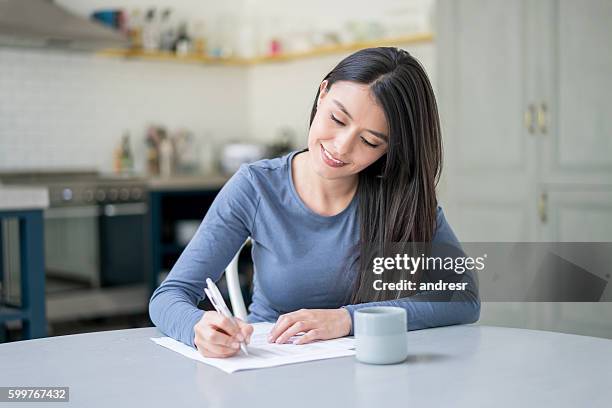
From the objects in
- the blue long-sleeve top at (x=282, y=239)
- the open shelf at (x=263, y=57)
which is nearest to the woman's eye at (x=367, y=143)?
the blue long-sleeve top at (x=282, y=239)

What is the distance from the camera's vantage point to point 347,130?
5.62ft

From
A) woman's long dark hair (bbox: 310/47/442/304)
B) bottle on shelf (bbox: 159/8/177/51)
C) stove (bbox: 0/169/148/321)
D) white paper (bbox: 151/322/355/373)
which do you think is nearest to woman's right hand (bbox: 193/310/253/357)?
white paper (bbox: 151/322/355/373)

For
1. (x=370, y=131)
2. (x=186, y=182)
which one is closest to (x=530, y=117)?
(x=370, y=131)

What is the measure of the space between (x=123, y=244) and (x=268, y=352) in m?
3.67

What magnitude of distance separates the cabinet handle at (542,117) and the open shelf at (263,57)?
1.43 meters

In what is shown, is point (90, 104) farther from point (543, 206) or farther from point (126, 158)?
point (543, 206)

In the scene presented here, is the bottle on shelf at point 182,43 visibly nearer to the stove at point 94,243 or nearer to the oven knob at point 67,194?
the stove at point 94,243

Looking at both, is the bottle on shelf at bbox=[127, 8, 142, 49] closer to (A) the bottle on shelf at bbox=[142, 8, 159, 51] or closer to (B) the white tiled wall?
(A) the bottle on shelf at bbox=[142, 8, 159, 51]

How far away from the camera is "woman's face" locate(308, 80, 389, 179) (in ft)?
5.60

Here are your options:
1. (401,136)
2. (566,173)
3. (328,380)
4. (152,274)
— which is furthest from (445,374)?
(152,274)

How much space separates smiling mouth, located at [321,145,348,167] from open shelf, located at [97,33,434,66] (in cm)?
323

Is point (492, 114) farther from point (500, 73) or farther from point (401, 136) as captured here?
point (401, 136)

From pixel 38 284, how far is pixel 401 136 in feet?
6.94

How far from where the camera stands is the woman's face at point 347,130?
171 centimetres
